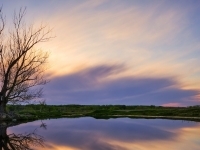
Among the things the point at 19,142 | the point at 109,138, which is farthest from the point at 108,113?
the point at 19,142

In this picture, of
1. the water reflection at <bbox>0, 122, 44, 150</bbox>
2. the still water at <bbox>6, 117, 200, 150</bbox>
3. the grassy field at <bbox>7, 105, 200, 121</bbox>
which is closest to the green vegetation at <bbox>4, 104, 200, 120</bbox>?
the grassy field at <bbox>7, 105, 200, 121</bbox>

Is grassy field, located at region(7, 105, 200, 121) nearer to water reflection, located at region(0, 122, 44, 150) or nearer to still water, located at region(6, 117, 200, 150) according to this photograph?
still water, located at region(6, 117, 200, 150)

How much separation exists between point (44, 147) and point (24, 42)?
20.7 metres

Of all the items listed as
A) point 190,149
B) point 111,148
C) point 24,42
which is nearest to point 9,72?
point 24,42

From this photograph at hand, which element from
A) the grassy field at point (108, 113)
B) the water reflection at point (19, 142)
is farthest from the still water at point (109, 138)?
the grassy field at point (108, 113)

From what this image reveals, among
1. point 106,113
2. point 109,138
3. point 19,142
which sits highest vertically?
point 106,113

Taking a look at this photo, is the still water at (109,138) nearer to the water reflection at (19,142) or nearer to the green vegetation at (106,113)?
the water reflection at (19,142)

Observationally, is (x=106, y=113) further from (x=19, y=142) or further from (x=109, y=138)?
(x=19, y=142)

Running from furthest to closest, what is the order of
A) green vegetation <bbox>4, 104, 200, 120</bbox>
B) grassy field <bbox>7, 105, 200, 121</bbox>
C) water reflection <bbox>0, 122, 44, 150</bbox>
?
grassy field <bbox>7, 105, 200, 121</bbox>
green vegetation <bbox>4, 104, 200, 120</bbox>
water reflection <bbox>0, 122, 44, 150</bbox>

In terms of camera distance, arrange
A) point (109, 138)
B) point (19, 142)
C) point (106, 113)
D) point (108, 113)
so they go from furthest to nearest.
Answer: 1. point (108, 113)
2. point (106, 113)
3. point (109, 138)
4. point (19, 142)

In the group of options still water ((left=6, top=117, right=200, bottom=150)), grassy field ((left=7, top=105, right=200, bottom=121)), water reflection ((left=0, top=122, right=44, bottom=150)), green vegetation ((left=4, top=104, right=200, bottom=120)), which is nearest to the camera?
still water ((left=6, top=117, right=200, bottom=150))

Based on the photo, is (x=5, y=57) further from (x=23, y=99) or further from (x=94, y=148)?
(x=94, y=148)

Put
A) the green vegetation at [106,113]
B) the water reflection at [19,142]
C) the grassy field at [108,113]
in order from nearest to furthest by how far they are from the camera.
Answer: the water reflection at [19,142]
the green vegetation at [106,113]
the grassy field at [108,113]

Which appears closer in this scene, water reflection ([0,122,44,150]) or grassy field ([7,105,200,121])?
water reflection ([0,122,44,150])
